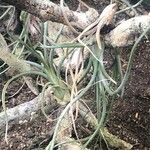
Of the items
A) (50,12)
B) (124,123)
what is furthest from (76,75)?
(124,123)

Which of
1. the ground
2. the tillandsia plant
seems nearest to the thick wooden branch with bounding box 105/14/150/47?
the tillandsia plant

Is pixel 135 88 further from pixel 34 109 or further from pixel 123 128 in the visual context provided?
pixel 34 109

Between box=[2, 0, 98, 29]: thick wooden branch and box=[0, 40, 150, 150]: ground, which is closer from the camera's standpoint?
box=[2, 0, 98, 29]: thick wooden branch

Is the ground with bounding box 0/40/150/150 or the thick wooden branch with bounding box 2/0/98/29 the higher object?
the thick wooden branch with bounding box 2/0/98/29

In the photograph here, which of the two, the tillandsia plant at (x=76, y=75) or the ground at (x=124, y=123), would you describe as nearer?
the tillandsia plant at (x=76, y=75)

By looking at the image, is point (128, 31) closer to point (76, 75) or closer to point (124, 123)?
point (76, 75)

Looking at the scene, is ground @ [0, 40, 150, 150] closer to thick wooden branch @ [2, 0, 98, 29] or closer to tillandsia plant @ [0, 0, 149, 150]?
tillandsia plant @ [0, 0, 149, 150]

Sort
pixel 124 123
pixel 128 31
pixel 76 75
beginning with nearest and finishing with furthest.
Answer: pixel 128 31 < pixel 76 75 < pixel 124 123

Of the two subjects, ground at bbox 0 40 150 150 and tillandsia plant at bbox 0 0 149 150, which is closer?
tillandsia plant at bbox 0 0 149 150

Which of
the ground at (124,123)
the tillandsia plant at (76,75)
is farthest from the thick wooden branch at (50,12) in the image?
the ground at (124,123)

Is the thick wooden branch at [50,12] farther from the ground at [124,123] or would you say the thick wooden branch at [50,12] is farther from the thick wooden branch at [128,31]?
the ground at [124,123]

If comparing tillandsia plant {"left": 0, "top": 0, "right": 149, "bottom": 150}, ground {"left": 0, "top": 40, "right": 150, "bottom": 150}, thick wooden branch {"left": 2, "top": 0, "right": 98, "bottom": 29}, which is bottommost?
ground {"left": 0, "top": 40, "right": 150, "bottom": 150}
